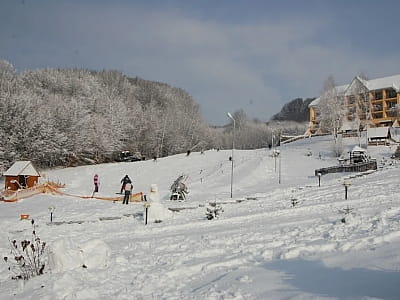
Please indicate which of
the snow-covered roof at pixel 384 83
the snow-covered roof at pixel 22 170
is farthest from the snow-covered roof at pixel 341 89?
the snow-covered roof at pixel 22 170

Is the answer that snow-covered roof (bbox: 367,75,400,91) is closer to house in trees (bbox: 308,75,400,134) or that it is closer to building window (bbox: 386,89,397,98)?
house in trees (bbox: 308,75,400,134)

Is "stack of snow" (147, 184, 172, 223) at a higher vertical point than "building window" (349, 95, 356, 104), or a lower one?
lower

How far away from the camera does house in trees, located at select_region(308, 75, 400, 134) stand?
221 feet

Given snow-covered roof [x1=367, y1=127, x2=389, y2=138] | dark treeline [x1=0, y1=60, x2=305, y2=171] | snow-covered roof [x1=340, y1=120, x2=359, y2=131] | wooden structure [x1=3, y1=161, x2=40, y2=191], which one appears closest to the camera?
wooden structure [x1=3, y1=161, x2=40, y2=191]

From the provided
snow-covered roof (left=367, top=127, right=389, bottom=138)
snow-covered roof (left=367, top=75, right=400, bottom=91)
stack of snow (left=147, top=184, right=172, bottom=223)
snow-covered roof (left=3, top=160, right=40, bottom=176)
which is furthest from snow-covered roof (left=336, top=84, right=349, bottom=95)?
stack of snow (left=147, top=184, right=172, bottom=223)

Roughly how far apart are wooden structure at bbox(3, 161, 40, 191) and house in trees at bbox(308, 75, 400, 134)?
52.3 meters

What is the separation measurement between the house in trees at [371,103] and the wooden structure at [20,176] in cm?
5229

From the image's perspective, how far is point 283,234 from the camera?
1009cm

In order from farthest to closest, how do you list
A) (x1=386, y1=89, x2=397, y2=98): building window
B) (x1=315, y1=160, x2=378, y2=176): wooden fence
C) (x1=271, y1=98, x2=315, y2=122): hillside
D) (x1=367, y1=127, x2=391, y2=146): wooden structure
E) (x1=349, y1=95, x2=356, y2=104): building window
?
(x1=271, y1=98, x2=315, y2=122): hillside < (x1=349, y1=95, x2=356, y2=104): building window < (x1=386, y1=89, x2=397, y2=98): building window < (x1=367, y1=127, x2=391, y2=146): wooden structure < (x1=315, y1=160, x2=378, y2=176): wooden fence

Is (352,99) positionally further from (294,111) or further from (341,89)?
(294,111)

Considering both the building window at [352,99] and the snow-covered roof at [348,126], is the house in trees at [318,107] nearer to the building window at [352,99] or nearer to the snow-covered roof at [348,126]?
the building window at [352,99]

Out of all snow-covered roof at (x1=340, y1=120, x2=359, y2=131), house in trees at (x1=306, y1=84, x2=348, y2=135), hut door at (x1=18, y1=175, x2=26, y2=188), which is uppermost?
house in trees at (x1=306, y1=84, x2=348, y2=135)

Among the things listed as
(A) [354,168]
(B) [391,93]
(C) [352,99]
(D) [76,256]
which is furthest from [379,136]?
(D) [76,256]

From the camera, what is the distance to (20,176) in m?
34.1
